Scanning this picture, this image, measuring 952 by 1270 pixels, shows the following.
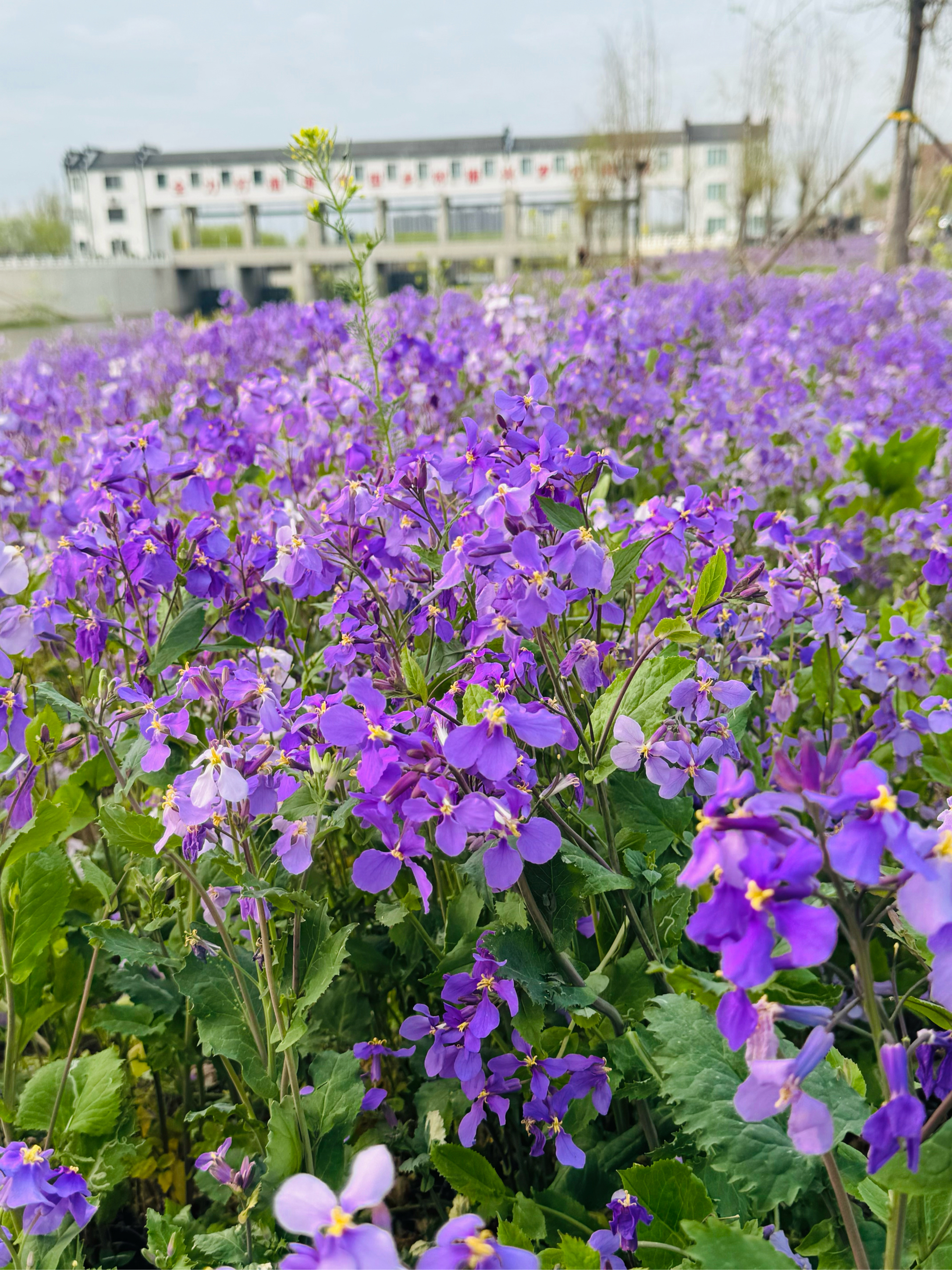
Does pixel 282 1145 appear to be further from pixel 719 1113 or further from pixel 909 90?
pixel 909 90

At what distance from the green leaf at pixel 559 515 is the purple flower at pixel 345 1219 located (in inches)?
28.4

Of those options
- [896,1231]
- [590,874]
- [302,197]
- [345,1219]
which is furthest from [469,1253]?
[302,197]

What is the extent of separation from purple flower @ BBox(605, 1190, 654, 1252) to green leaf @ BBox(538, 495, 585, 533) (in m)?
0.78

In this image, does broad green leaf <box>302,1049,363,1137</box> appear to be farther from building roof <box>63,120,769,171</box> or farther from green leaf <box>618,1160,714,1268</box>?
building roof <box>63,120,769,171</box>

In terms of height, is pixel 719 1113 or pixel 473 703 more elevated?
pixel 473 703

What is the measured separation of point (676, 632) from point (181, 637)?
2.62 ft

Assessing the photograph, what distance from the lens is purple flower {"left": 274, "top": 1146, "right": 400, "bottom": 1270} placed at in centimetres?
52

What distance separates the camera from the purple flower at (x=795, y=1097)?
62cm

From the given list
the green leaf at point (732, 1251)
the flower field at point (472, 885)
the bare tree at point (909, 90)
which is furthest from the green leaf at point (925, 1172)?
the bare tree at point (909, 90)

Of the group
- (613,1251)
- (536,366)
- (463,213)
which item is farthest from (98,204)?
(613,1251)

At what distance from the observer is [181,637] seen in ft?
4.79

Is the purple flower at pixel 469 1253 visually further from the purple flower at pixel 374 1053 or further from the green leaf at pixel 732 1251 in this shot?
the purple flower at pixel 374 1053

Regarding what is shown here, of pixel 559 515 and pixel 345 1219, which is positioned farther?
pixel 559 515

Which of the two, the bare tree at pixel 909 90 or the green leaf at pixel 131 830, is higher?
the bare tree at pixel 909 90
